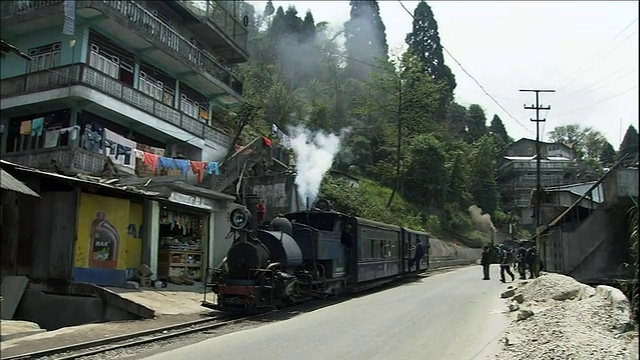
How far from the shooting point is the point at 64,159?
63.2 ft

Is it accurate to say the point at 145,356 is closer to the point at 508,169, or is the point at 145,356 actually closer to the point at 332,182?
the point at 508,169

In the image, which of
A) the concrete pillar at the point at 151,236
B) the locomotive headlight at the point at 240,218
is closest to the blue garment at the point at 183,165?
the concrete pillar at the point at 151,236

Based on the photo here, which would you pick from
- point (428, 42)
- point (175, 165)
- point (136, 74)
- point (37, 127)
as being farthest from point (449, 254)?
point (37, 127)


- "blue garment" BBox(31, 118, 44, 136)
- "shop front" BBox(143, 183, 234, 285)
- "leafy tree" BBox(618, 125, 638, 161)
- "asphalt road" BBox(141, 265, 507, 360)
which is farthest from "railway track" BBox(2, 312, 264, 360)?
"blue garment" BBox(31, 118, 44, 136)

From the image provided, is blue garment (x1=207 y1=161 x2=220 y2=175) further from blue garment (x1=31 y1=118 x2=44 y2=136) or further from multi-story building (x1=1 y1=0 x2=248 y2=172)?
blue garment (x1=31 y1=118 x2=44 y2=136)

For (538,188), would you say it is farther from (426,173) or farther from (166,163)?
(426,173)

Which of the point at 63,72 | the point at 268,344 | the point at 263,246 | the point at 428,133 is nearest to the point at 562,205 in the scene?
the point at 263,246

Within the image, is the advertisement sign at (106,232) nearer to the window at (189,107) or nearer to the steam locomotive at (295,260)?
the steam locomotive at (295,260)

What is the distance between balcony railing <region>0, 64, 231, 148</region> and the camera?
773 inches

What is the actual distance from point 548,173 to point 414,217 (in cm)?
2560

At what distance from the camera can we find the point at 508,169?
19.1 m

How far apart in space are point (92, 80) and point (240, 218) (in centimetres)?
1010

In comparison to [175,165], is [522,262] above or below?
below

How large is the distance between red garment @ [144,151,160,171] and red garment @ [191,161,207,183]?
4.77 ft
